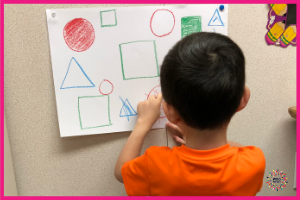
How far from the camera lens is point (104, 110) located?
2.07ft

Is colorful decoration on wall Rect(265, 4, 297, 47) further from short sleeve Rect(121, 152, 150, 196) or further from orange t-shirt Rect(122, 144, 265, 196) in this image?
short sleeve Rect(121, 152, 150, 196)

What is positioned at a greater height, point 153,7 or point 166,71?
point 153,7

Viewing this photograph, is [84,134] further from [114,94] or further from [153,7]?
[153,7]

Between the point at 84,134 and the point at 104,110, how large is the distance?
0.29 feet

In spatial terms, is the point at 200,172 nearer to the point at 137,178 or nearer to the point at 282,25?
the point at 137,178

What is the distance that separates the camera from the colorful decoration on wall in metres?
0.66

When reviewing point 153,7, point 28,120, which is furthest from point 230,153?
point 28,120

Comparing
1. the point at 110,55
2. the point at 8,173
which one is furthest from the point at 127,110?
the point at 8,173

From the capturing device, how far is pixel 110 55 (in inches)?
24.0

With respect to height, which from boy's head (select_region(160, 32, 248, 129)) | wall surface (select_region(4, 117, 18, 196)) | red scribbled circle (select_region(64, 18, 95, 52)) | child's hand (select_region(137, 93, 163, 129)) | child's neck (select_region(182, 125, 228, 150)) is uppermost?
red scribbled circle (select_region(64, 18, 95, 52))

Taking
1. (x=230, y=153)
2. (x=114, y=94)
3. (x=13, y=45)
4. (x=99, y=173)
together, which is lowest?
(x=99, y=173)

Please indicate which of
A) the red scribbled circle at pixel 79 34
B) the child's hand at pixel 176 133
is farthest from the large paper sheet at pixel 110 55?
the child's hand at pixel 176 133

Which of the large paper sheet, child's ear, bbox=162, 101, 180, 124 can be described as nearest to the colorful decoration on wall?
the large paper sheet

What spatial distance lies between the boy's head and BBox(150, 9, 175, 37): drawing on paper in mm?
206
